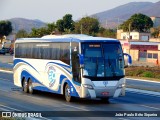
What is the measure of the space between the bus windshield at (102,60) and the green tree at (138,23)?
11692 centimetres

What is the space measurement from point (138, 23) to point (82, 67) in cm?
12413

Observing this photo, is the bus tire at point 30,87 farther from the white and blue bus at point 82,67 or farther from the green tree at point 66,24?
the green tree at point 66,24

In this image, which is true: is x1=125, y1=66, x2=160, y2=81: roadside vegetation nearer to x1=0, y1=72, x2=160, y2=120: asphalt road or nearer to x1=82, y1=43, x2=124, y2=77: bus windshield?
x1=0, y1=72, x2=160, y2=120: asphalt road

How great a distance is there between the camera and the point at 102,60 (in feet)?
72.8

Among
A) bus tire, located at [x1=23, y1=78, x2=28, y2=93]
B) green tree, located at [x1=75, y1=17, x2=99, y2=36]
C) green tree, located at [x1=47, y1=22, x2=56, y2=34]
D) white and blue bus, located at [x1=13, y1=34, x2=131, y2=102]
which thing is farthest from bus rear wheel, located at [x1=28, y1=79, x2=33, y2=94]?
green tree, located at [x1=75, y1=17, x2=99, y2=36]

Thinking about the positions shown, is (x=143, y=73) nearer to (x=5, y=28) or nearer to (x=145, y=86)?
(x=145, y=86)

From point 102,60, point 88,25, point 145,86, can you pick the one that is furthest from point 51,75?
point 88,25

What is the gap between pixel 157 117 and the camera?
1798 cm

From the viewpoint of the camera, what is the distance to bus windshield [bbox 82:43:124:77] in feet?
72.1

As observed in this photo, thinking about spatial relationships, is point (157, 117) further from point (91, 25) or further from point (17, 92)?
point (91, 25)

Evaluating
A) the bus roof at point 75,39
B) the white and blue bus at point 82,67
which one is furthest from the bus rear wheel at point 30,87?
the bus roof at point 75,39

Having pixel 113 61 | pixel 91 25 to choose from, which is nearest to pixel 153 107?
pixel 113 61

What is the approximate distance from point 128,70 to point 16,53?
2530cm

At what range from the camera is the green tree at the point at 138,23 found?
13975cm
